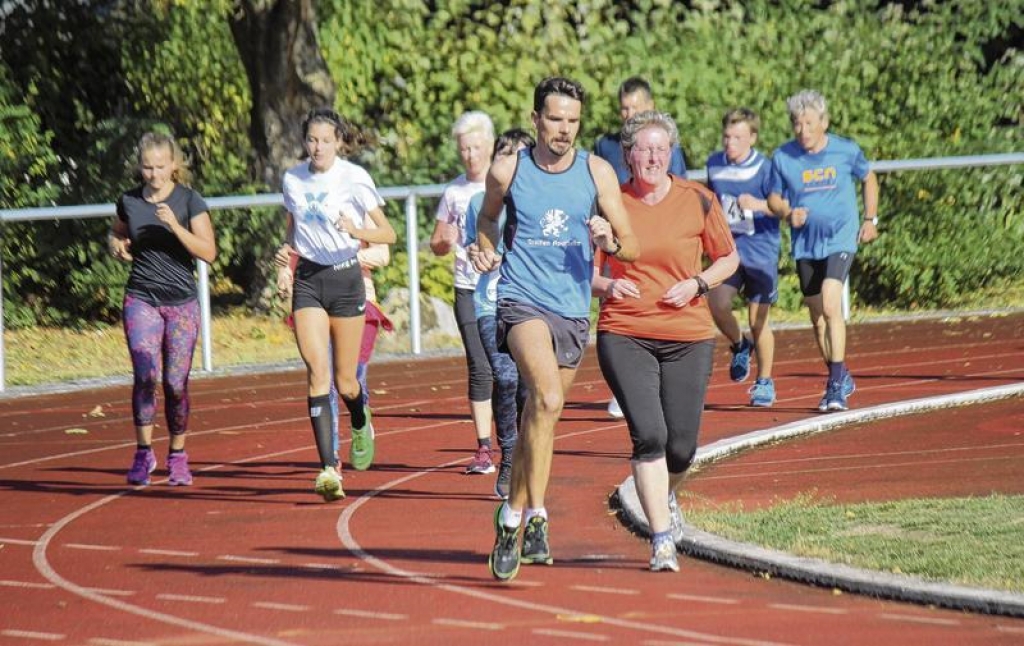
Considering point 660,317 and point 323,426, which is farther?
point 323,426

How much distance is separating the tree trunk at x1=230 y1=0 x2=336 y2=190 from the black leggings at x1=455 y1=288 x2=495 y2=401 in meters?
11.0

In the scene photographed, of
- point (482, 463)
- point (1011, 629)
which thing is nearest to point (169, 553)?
point (482, 463)

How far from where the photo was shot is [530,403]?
8.80 metres

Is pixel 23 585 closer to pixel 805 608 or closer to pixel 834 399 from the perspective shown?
pixel 805 608

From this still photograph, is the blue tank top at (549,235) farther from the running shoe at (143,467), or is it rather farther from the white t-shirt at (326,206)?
the running shoe at (143,467)

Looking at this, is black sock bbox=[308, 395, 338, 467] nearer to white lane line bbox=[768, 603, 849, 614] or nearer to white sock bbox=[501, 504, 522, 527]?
white sock bbox=[501, 504, 522, 527]

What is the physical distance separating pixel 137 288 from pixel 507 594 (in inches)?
166

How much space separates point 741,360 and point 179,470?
490cm

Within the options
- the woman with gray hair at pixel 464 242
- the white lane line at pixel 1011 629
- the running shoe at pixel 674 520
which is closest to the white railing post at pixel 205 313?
the woman with gray hair at pixel 464 242

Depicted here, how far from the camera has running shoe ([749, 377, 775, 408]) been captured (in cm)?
1491

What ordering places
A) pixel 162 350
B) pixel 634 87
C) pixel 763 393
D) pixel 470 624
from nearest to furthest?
1. pixel 470 624
2. pixel 162 350
3. pixel 634 87
4. pixel 763 393

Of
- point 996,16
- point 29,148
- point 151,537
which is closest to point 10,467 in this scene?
point 151,537

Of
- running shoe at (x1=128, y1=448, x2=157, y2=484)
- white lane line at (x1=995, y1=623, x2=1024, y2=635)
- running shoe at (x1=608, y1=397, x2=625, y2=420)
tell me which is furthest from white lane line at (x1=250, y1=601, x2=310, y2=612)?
running shoe at (x1=608, y1=397, x2=625, y2=420)

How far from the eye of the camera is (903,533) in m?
9.30
